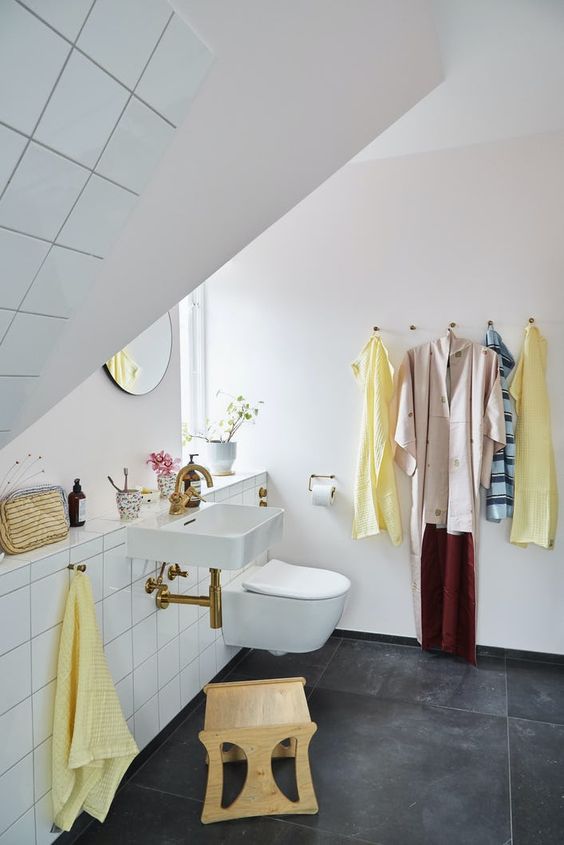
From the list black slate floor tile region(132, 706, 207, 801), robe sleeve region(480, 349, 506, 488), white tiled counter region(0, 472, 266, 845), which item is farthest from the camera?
robe sleeve region(480, 349, 506, 488)

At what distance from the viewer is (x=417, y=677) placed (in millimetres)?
2604

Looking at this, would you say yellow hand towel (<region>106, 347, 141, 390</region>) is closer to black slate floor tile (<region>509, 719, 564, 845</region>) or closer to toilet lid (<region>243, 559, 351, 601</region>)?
toilet lid (<region>243, 559, 351, 601</region>)

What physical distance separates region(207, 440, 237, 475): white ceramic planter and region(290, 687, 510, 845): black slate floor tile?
1109 mm

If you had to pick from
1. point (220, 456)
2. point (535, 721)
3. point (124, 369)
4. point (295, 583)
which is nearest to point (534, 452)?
point (535, 721)

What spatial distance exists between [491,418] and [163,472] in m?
1.45

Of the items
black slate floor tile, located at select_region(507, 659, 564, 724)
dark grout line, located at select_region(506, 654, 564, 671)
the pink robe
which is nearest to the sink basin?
the pink robe

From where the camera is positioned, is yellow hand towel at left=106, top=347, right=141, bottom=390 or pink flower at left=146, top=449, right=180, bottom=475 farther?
pink flower at left=146, top=449, right=180, bottom=475

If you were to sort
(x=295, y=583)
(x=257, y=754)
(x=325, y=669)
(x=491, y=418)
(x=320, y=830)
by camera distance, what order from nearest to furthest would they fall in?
(x=320, y=830)
(x=257, y=754)
(x=295, y=583)
(x=491, y=418)
(x=325, y=669)

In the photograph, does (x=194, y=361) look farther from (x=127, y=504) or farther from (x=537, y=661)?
(x=537, y=661)

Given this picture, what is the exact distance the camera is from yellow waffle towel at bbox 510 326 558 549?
2.59 metres

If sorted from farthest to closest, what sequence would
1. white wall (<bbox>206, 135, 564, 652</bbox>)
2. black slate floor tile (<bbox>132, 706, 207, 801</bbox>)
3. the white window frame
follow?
the white window frame, white wall (<bbox>206, 135, 564, 652</bbox>), black slate floor tile (<bbox>132, 706, 207, 801</bbox>)

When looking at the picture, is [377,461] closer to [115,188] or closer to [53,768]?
[53,768]

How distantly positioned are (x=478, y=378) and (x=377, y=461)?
1.99ft

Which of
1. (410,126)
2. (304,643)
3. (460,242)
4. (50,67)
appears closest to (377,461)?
(304,643)
